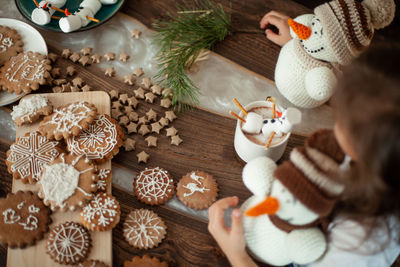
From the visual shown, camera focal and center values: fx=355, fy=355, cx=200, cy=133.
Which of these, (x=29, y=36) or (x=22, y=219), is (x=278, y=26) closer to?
(x=29, y=36)

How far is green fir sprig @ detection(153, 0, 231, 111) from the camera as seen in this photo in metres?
0.97

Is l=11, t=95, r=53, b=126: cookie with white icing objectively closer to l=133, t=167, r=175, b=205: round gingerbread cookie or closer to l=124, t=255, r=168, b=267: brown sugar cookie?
l=133, t=167, r=175, b=205: round gingerbread cookie

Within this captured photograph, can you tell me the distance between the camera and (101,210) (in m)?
0.79

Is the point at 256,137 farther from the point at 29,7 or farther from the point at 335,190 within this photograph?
the point at 29,7

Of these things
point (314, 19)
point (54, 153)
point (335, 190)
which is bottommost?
point (54, 153)

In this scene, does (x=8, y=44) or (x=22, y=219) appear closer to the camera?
(x=22, y=219)

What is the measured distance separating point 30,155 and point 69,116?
13 cm

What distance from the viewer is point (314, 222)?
666 millimetres

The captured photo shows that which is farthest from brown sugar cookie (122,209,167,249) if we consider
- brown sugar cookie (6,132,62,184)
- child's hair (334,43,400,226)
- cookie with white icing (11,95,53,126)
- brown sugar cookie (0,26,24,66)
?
brown sugar cookie (0,26,24,66)

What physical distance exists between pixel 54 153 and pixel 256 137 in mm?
483

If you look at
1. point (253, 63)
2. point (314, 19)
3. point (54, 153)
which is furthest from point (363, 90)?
point (54, 153)

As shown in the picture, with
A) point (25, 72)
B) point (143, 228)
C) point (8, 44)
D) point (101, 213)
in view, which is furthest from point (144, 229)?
point (8, 44)

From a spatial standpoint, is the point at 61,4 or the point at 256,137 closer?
the point at 256,137

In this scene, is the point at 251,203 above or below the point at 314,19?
below
